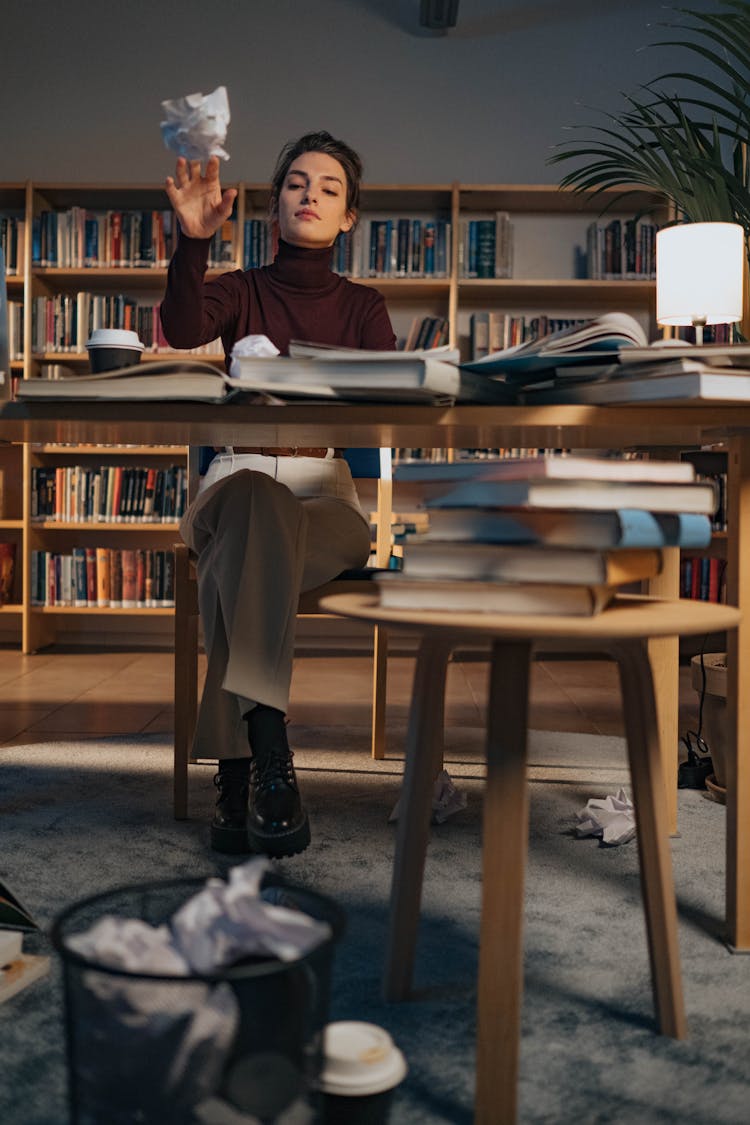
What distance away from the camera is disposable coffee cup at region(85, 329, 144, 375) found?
3.83 ft

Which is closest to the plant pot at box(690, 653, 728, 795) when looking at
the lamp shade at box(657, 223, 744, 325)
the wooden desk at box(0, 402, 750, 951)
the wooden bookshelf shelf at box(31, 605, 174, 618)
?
the wooden desk at box(0, 402, 750, 951)

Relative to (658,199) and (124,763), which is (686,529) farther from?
(658,199)

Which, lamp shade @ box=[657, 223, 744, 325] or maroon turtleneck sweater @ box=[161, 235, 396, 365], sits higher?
lamp shade @ box=[657, 223, 744, 325]

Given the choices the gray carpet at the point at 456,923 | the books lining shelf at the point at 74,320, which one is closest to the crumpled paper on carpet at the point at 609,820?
the gray carpet at the point at 456,923

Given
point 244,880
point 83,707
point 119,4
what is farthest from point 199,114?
point 119,4

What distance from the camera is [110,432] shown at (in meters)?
1.24

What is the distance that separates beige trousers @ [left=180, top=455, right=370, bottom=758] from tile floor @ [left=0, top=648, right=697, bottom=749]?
109 centimetres

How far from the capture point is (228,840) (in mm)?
1604

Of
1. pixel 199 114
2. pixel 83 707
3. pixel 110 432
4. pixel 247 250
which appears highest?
pixel 247 250

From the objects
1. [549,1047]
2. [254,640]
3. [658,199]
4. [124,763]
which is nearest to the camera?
[549,1047]

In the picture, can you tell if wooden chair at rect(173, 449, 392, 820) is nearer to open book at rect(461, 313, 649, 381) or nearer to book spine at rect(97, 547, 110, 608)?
open book at rect(461, 313, 649, 381)

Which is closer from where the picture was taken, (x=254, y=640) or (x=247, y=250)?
(x=254, y=640)

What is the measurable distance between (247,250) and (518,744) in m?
3.92

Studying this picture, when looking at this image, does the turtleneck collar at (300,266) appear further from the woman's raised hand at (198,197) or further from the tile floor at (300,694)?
the tile floor at (300,694)
